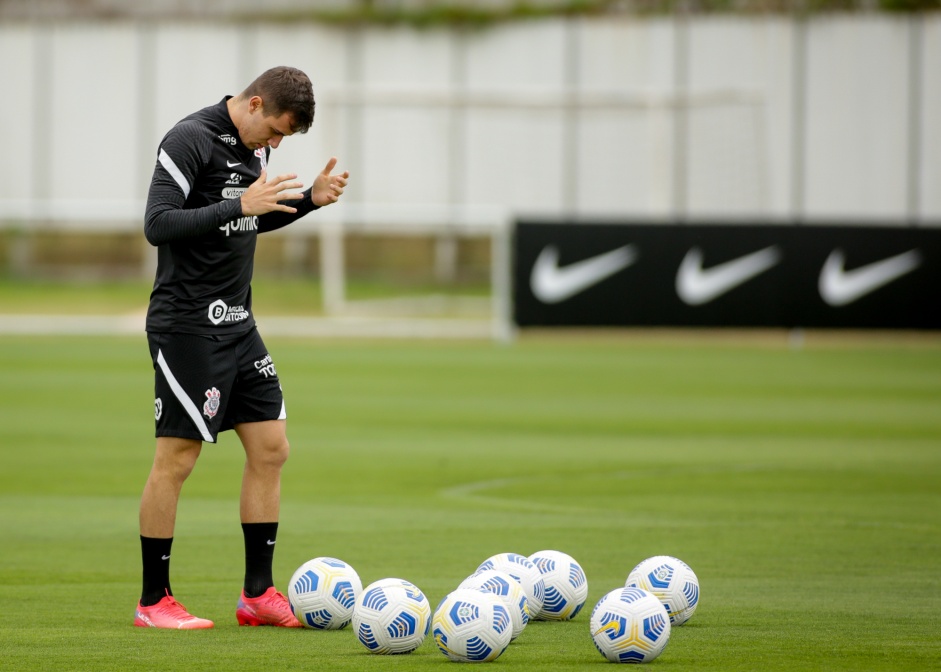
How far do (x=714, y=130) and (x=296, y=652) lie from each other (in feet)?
89.5

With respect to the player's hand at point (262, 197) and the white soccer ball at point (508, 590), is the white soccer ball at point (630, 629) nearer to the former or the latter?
the white soccer ball at point (508, 590)

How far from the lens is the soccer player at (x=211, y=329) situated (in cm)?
603

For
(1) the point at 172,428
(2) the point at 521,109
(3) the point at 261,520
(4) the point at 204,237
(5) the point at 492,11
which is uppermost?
(5) the point at 492,11

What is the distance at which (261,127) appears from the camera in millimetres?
6125

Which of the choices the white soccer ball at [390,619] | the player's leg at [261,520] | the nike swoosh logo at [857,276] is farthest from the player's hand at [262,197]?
the nike swoosh logo at [857,276]

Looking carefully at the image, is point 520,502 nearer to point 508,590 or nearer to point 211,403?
point 211,403

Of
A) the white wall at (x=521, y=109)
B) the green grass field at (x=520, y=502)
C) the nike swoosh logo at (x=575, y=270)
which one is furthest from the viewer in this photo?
the white wall at (x=521, y=109)

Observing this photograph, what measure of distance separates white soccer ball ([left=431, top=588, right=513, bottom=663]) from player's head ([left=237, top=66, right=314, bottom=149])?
208 cm

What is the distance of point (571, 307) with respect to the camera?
23.2 m

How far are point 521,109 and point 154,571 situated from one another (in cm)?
2766

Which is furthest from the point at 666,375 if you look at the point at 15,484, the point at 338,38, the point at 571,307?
the point at 338,38

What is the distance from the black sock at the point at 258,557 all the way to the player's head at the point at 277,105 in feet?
5.55

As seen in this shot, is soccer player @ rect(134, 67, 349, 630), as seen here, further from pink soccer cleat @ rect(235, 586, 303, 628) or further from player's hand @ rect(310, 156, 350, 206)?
player's hand @ rect(310, 156, 350, 206)

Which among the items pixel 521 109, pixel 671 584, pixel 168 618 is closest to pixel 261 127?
pixel 168 618
